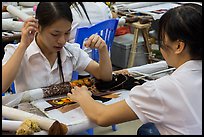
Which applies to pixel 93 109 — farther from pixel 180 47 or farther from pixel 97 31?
pixel 97 31

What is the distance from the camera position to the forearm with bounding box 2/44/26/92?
1.35 metres

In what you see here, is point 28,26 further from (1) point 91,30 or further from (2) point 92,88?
(1) point 91,30

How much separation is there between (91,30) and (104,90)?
2.65 ft

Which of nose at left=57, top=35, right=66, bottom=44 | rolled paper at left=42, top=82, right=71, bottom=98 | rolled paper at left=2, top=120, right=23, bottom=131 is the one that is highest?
nose at left=57, top=35, right=66, bottom=44

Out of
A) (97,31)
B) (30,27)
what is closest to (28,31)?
(30,27)

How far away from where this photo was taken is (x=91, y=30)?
212 centimetres

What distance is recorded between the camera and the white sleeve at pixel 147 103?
1011 millimetres

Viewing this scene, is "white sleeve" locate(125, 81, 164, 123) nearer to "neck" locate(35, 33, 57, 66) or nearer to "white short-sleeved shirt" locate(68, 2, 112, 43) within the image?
"neck" locate(35, 33, 57, 66)

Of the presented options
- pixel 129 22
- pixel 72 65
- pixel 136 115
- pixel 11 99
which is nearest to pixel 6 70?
pixel 11 99

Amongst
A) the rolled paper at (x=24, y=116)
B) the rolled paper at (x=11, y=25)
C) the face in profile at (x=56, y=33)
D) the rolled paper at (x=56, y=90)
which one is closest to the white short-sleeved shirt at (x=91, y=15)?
the rolled paper at (x=11, y=25)

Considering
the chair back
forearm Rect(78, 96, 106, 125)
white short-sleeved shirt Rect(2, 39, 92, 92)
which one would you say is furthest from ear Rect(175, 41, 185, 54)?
the chair back

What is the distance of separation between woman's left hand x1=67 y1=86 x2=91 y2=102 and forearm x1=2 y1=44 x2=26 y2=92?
25cm

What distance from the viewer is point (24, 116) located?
1092mm

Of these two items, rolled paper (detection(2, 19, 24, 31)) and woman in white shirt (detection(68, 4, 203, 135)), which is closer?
woman in white shirt (detection(68, 4, 203, 135))
